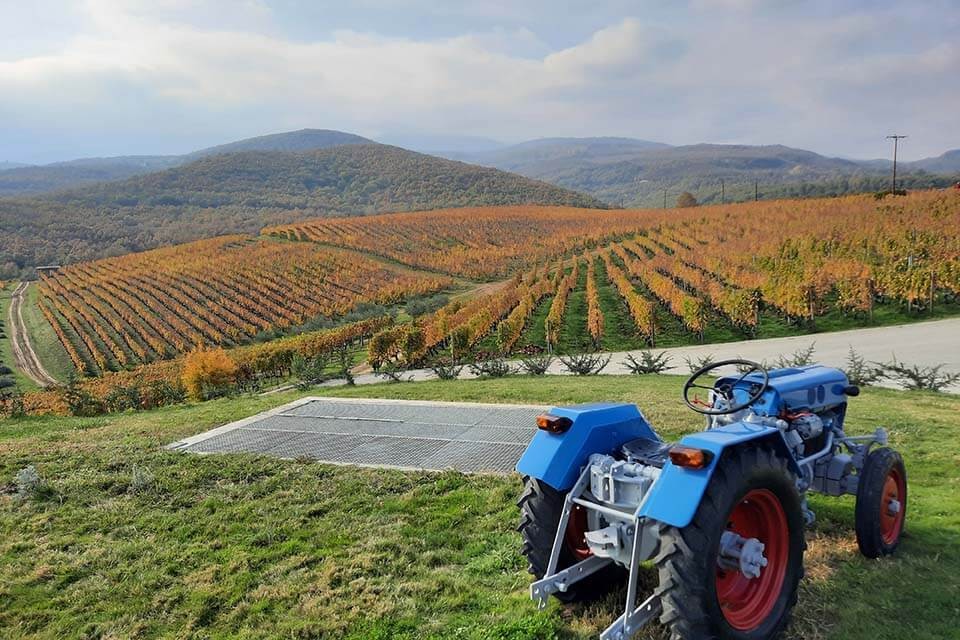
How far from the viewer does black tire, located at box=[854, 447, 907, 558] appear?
3861 mm

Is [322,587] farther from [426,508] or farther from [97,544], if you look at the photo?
[97,544]

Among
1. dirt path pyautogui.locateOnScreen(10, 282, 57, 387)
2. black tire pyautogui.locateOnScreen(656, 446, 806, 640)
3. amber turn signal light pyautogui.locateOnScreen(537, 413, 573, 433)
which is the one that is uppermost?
amber turn signal light pyautogui.locateOnScreen(537, 413, 573, 433)

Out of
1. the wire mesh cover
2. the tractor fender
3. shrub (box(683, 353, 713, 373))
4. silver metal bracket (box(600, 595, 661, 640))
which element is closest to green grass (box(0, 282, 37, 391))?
the wire mesh cover

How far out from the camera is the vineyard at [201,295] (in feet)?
139

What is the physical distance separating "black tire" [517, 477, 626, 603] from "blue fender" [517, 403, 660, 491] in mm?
130

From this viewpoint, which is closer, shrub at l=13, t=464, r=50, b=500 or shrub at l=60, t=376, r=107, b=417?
shrub at l=13, t=464, r=50, b=500

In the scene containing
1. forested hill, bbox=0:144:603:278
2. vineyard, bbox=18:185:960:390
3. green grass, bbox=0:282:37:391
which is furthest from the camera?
forested hill, bbox=0:144:603:278

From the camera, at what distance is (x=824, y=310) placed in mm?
26734

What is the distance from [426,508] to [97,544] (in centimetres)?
271

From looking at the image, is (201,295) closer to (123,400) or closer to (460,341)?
(460,341)

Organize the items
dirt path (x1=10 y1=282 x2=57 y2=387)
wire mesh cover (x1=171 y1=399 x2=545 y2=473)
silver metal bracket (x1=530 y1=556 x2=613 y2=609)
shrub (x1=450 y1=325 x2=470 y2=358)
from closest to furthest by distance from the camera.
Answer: silver metal bracket (x1=530 y1=556 x2=613 y2=609)
wire mesh cover (x1=171 y1=399 x2=545 y2=473)
shrub (x1=450 y1=325 x2=470 y2=358)
dirt path (x1=10 y1=282 x2=57 y2=387)

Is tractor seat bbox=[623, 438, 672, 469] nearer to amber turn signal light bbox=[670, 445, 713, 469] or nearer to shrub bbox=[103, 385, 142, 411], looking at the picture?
amber turn signal light bbox=[670, 445, 713, 469]

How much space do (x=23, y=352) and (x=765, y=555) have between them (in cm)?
5156

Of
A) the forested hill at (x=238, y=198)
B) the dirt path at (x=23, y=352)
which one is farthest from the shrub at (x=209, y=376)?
the forested hill at (x=238, y=198)
